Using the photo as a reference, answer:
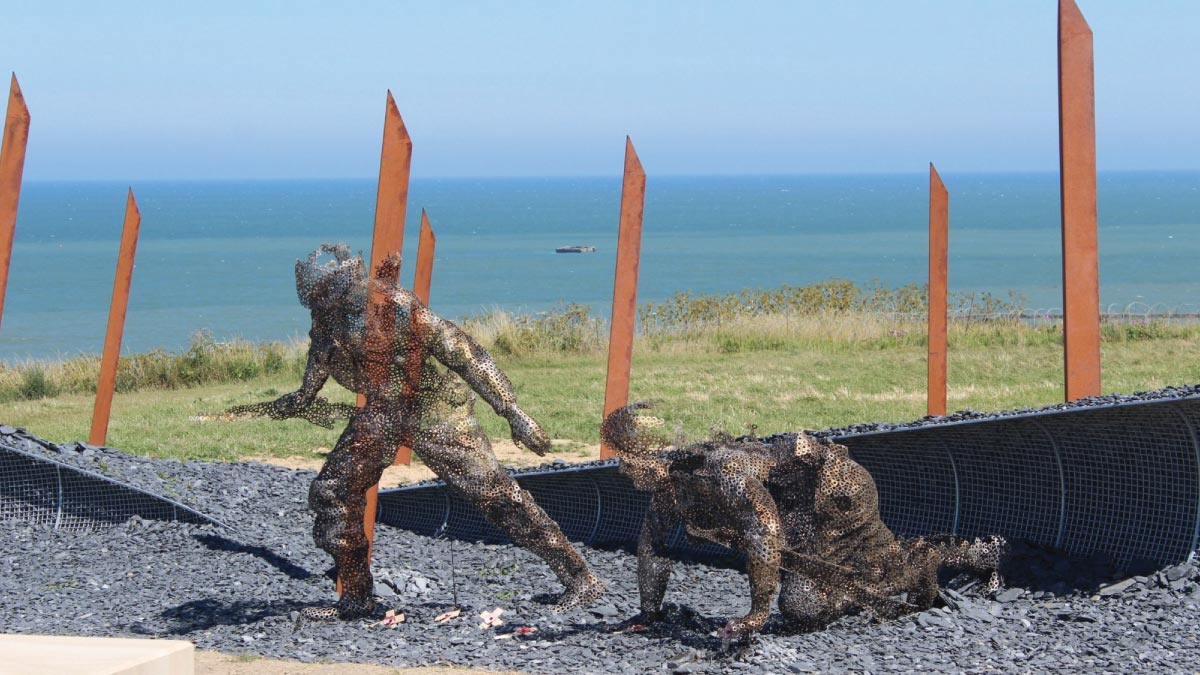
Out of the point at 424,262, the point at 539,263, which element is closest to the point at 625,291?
the point at 424,262

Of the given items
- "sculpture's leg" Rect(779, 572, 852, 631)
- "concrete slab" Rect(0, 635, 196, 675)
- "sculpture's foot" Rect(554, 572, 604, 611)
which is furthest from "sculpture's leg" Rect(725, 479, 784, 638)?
"concrete slab" Rect(0, 635, 196, 675)

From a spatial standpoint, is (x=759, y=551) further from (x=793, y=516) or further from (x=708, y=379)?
(x=708, y=379)

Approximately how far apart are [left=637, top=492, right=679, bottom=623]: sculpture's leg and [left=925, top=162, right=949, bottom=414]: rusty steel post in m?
3.91

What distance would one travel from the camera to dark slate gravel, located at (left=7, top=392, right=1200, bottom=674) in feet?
21.0

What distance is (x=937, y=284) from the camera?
1025cm

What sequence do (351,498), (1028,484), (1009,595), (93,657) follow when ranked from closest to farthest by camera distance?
(93,657), (351,498), (1009,595), (1028,484)

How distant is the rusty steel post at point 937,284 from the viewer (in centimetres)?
1019

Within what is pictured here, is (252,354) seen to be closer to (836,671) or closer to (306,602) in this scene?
(306,602)

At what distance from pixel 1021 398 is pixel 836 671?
9151 mm

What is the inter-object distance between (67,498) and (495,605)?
11.9 feet

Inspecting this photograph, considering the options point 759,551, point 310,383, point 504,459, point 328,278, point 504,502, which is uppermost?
point 328,278

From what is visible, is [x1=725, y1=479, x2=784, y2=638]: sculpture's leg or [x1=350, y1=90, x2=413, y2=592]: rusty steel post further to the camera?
[x1=350, y1=90, x2=413, y2=592]: rusty steel post

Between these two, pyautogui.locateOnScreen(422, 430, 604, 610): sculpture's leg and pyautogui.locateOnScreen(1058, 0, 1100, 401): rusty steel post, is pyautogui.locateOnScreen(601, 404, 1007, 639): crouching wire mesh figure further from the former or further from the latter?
pyautogui.locateOnScreen(1058, 0, 1100, 401): rusty steel post

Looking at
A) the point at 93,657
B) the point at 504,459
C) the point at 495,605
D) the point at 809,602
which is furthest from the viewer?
the point at 504,459
